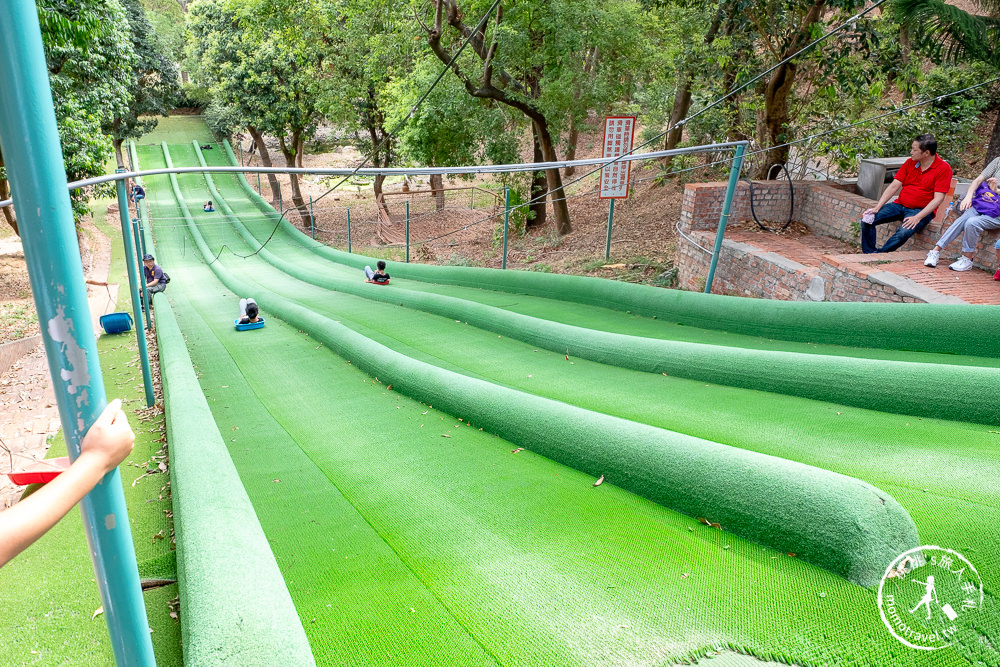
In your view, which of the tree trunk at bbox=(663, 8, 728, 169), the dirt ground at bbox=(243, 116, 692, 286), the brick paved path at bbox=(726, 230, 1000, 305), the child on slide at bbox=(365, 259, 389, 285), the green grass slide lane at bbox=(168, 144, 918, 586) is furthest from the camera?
the tree trunk at bbox=(663, 8, 728, 169)

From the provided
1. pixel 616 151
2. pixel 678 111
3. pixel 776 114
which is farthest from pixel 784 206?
pixel 678 111

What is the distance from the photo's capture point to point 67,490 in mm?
1127

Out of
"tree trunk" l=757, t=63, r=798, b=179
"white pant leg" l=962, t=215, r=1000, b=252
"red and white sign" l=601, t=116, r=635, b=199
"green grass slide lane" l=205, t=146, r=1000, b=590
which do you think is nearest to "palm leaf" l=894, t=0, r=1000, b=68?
"tree trunk" l=757, t=63, r=798, b=179

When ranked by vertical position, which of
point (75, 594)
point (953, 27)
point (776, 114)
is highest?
point (953, 27)

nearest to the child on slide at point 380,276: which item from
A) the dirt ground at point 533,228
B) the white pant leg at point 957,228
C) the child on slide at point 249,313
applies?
the dirt ground at point 533,228

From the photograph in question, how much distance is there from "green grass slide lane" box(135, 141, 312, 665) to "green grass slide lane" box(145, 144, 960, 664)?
0.47 meters

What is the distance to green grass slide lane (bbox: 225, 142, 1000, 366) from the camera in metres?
4.27

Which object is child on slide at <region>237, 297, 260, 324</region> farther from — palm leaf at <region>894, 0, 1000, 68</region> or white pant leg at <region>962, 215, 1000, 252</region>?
palm leaf at <region>894, 0, 1000, 68</region>

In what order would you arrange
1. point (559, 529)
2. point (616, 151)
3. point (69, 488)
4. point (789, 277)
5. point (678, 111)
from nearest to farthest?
point (69, 488) → point (559, 529) → point (789, 277) → point (616, 151) → point (678, 111)

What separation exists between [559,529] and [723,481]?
2.34 ft

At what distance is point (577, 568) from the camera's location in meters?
2.33

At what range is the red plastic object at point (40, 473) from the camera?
4.09 ft

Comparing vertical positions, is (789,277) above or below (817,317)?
below

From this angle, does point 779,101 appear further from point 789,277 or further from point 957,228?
Answer: point 957,228
